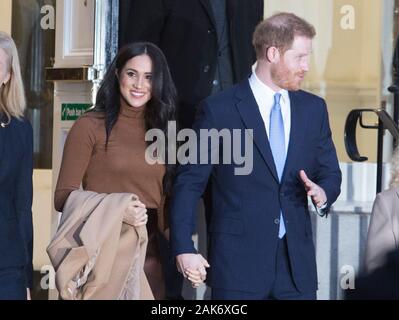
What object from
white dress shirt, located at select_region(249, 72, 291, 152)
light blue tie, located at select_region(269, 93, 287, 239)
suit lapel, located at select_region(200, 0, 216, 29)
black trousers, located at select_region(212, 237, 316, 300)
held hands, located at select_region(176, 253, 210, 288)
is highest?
suit lapel, located at select_region(200, 0, 216, 29)

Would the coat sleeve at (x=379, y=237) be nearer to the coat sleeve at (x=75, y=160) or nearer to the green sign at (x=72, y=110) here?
the coat sleeve at (x=75, y=160)

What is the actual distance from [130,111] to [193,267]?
2.96ft

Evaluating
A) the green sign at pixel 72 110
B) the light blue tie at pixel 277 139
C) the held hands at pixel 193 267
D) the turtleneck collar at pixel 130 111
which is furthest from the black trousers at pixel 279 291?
the green sign at pixel 72 110

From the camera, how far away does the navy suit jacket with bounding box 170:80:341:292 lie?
15.4 feet

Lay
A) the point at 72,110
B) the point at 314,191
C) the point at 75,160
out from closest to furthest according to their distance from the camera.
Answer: the point at 314,191 → the point at 75,160 → the point at 72,110

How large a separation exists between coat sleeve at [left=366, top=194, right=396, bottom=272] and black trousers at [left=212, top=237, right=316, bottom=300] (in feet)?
1.59

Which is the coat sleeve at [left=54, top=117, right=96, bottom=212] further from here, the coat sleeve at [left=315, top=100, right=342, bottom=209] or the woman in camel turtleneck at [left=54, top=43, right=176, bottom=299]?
the coat sleeve at [left=315, top=100, right=342, bottom=209]

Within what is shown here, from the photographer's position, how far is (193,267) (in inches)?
180

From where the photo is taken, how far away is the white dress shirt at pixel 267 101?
484cm

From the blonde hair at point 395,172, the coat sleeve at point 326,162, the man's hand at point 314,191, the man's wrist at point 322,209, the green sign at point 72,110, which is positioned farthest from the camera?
the green sign at point 72,110

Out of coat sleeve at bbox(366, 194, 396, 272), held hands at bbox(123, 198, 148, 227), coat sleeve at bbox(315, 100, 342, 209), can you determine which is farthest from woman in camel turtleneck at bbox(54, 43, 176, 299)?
coat sleeve at bbox(366, 194, 396, 272)

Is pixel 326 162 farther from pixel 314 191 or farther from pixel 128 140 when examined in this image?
pixel 128 140

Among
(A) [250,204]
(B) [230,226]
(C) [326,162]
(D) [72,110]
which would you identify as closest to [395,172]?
(C) [326,162]

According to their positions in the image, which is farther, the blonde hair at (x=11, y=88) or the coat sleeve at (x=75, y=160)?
the coat sleeve at (x=75, y=160)
